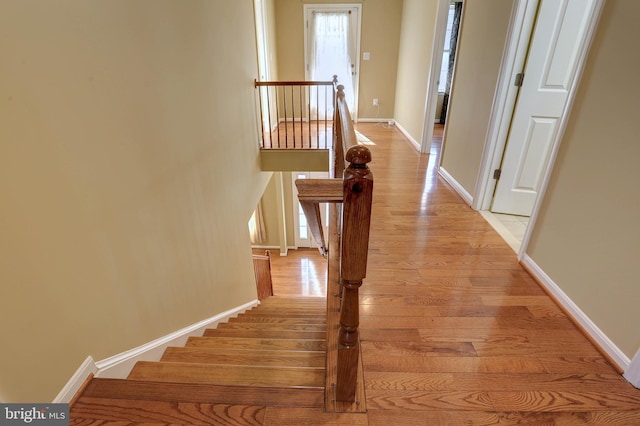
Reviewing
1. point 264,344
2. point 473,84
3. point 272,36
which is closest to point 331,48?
point 272,36

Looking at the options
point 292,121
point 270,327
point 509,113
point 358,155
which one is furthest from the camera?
point 292,121

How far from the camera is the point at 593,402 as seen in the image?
132cm

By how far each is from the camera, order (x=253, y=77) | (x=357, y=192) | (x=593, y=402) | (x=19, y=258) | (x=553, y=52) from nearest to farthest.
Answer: (x=357, y=192) < (x=19, y=258) < (x=593, y=402) < (x=553, y=52) < (x=253, y=77)

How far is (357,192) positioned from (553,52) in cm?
243

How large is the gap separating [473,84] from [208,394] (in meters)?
3.12

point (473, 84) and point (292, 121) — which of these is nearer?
point (473, 84)

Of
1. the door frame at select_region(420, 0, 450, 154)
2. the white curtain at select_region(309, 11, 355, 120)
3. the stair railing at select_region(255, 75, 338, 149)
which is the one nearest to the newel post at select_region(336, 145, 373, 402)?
the stair railing at select_region(255, 75, 338, 149)

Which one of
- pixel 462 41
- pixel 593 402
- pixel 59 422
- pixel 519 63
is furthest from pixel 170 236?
pixel 462 41

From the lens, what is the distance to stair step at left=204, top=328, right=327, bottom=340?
2201mm

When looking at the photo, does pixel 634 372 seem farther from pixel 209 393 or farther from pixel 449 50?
pixel 449 50

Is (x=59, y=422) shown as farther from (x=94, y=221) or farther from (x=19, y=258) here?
(x=94, y=221)

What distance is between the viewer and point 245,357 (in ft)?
5.78

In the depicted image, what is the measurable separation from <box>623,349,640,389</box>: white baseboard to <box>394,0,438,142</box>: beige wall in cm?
368

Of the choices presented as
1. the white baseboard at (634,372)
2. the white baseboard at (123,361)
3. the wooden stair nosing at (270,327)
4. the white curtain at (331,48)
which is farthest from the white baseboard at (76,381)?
the white curtain at (331,48)
